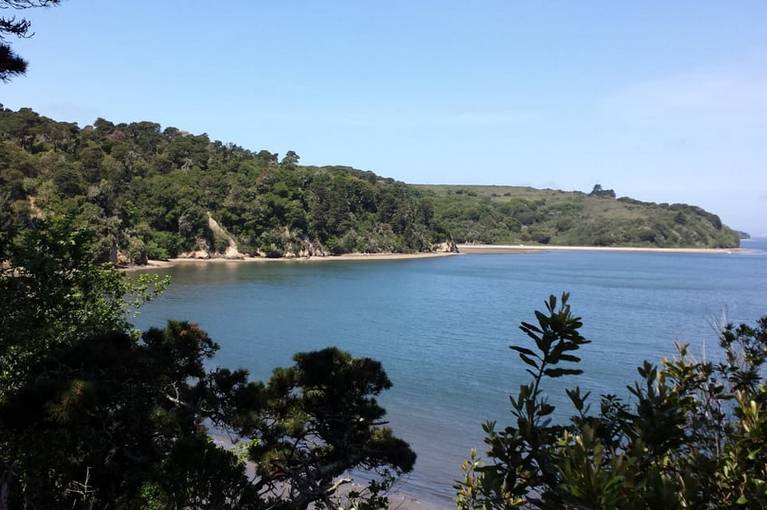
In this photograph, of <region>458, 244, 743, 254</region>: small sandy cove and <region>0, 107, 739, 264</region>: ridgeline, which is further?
<region>458, 244, 743, 254</region>: small sandy cove

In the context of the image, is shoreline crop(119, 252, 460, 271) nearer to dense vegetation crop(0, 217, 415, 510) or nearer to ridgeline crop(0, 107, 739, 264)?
ridgeline crop(0, 107, 739, 264)

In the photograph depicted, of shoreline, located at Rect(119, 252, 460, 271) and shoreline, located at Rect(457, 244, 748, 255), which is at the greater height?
shoreline, located at Rect(457, 244, 748, 255)

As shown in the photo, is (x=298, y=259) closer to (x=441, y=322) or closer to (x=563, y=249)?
(x=441, y=322)

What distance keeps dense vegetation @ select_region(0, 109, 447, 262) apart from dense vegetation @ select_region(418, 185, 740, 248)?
34660mm

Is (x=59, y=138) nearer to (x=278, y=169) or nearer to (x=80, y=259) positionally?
(x=278, y=169)

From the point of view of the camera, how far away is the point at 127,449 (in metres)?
6.13

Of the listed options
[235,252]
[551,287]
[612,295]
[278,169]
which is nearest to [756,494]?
[612,295]

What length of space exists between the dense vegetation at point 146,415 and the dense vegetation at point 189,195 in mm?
46731

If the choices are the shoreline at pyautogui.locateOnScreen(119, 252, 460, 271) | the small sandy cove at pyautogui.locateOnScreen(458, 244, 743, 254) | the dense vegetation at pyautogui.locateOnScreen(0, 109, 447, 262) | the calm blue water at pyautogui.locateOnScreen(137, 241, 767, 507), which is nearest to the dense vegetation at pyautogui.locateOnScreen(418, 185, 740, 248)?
the small sandy cove at pyautogui.locateOnScreen(458, 244, 743, 254)

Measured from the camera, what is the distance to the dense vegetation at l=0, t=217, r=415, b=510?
5324 mm

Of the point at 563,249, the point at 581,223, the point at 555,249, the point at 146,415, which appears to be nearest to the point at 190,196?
the point at 146,415

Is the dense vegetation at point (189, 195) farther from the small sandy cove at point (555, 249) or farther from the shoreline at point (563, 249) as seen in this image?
the shoreline at point (563, 249)

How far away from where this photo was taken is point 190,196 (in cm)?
7538

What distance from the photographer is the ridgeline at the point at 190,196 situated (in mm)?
59281
